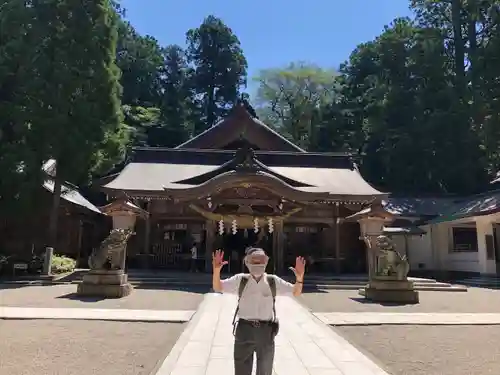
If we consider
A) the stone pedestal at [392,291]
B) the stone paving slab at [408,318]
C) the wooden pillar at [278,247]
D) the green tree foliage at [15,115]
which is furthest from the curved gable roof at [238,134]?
the stone paving slab at [408,318]

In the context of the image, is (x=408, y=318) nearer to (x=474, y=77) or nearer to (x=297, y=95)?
(x=474, y=77)

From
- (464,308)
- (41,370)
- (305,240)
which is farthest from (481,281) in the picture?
(41,370)

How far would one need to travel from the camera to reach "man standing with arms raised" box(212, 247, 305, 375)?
363 cm

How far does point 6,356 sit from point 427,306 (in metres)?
8.90

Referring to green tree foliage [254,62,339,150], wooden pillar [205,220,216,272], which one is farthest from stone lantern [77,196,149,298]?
green tree foliage [254,62,339,150]

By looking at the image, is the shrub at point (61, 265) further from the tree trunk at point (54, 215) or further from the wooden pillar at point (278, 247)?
the wooden pillar at point (278, 247)

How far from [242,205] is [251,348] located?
493 inches

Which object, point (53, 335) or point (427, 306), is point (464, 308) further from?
point (53, 335)

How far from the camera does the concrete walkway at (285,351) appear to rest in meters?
4.91

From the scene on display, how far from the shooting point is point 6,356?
539 cm

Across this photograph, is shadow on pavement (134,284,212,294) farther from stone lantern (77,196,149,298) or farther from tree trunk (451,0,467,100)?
tree trunk (451,0,467,100)

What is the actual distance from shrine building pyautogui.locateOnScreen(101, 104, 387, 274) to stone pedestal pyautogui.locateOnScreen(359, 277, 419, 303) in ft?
13.9

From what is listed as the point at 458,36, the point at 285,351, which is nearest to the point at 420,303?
the point at 285,351

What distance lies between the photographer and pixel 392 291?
1114 cm
